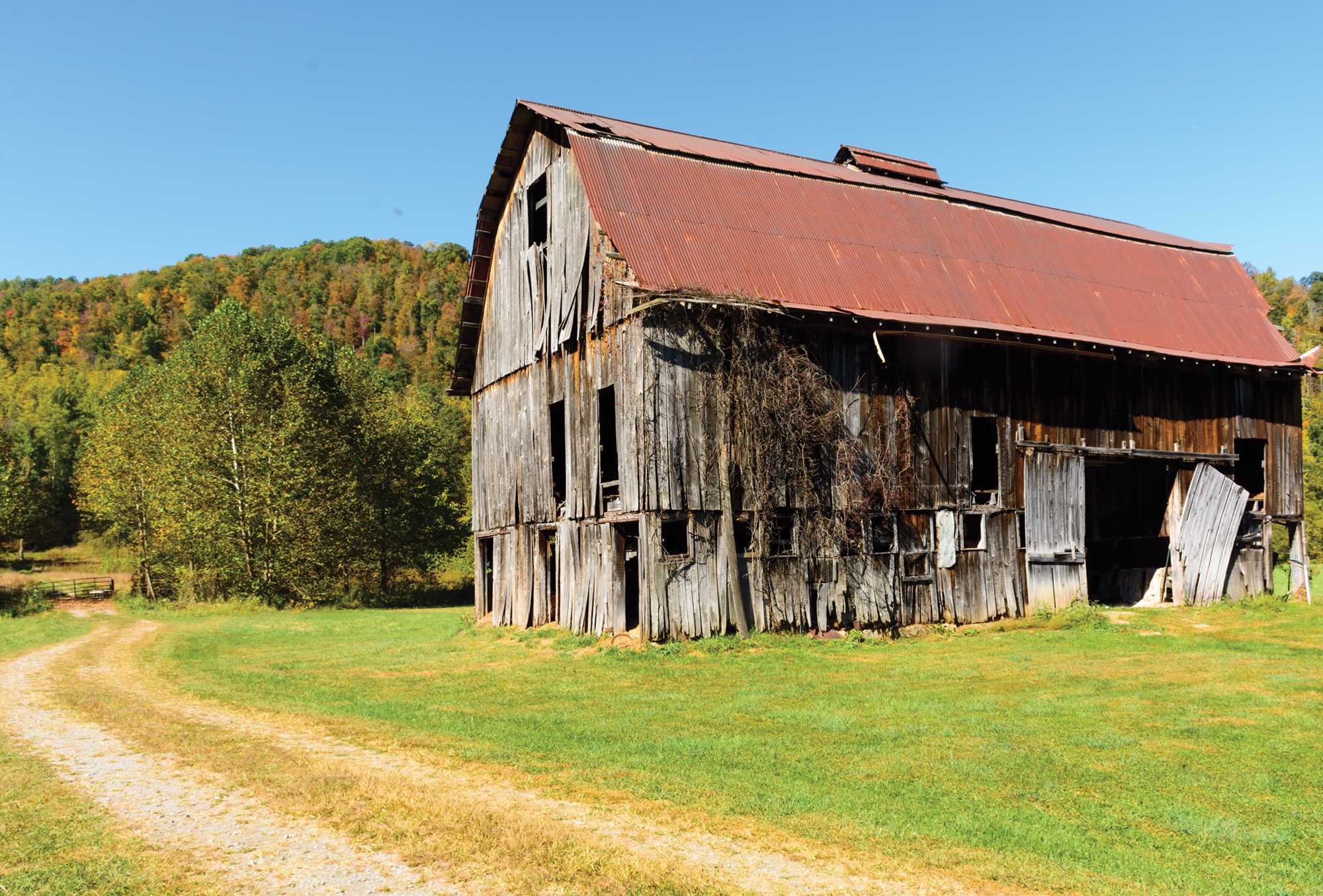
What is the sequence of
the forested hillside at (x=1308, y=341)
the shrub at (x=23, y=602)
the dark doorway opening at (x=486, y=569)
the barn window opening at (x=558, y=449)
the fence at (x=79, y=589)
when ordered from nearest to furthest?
1. the barn window opening at (x=558, y=449)
2. the dark doorway opening at (x=486, y=569)
3. the shrub at (x=23, y=602)
4. the fence at (x=79, y=589)
5. the forested hillside at (x=1308, y=341)

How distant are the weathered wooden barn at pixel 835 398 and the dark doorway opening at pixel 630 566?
0.37 ft

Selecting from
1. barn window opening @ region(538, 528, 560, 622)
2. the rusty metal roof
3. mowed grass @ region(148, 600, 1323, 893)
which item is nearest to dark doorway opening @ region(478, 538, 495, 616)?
barn window opening @ region(538, 528, 560, 622)

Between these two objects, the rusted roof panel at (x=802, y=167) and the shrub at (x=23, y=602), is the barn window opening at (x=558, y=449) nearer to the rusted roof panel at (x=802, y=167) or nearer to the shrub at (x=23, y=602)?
the rusted roof panel at (x=802, y=167)

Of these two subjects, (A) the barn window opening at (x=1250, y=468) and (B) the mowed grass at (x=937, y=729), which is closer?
(B) the mowed grass at (x=937, y=729)

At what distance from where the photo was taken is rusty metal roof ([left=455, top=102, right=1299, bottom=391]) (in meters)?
21.9

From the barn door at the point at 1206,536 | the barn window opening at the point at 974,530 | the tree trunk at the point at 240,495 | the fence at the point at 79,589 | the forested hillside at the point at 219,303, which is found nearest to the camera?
the barn window opening at the point at 974,530

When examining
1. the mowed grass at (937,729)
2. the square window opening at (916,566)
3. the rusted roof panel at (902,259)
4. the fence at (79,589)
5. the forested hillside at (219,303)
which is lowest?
the fence at (79,589)

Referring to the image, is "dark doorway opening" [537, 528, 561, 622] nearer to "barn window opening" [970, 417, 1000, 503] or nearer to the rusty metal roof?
the rusty metal roof

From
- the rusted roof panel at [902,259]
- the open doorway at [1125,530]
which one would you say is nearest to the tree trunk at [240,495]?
the rusted roof panel at [902,259]

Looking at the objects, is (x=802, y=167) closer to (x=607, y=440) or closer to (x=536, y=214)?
(x=536, y=214)

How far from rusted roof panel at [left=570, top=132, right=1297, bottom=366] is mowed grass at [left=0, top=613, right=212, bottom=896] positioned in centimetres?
1363

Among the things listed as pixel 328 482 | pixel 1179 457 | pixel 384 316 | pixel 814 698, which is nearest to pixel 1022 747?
pixel 814 698

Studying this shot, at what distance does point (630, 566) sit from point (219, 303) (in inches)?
3546

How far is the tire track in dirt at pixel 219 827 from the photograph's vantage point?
684cm
